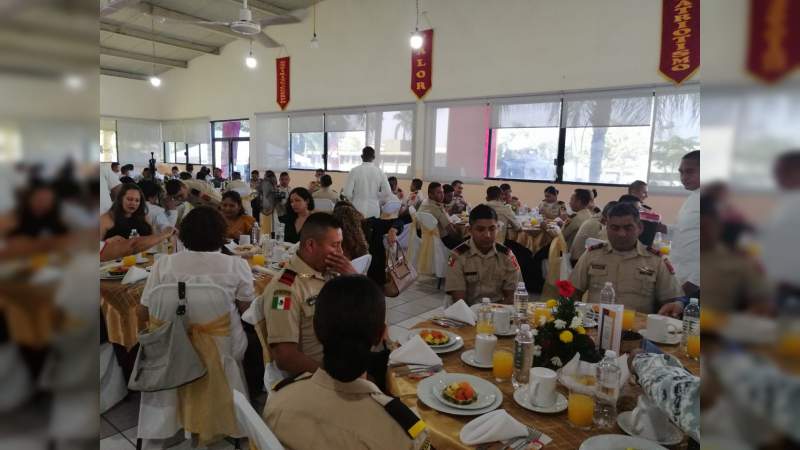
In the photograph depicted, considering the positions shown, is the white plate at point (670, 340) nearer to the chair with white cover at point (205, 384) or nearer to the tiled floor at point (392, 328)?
the tiled floor at point (392, 328)

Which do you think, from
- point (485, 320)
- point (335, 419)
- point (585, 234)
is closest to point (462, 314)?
point (485, 320)

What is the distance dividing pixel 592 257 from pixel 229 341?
200 cm

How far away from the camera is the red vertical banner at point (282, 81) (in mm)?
10812

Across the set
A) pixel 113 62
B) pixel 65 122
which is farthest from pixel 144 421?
pixel 113 62

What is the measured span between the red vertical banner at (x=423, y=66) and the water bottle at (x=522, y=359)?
739cm

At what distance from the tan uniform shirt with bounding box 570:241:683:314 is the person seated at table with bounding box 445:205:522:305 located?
18.0 inches

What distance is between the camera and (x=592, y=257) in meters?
2.68

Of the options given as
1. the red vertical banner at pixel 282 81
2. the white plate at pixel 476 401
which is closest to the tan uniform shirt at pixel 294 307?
the white plate at pixel 476 401

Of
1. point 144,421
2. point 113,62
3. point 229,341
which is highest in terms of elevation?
point 113,62

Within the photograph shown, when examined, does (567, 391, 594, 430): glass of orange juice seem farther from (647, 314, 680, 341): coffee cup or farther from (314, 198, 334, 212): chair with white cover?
(314, 198, 334, 212): chair with white cover

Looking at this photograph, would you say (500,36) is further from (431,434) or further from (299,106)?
(431,434)

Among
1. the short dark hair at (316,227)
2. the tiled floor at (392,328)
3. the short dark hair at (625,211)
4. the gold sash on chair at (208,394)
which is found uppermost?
the short dark hair at (625,211)

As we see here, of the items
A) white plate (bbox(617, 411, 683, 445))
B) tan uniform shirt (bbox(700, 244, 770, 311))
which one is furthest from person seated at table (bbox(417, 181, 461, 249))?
tan uniform shirt (bbox(700, 244, 770, 311))

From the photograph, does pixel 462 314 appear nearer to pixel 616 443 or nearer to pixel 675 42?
pixel 616 443
